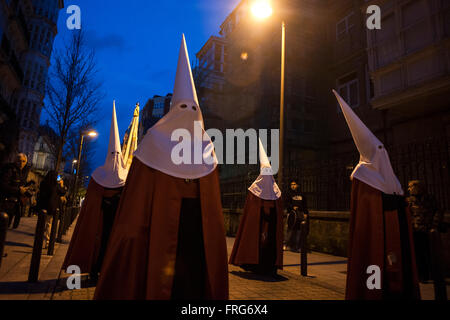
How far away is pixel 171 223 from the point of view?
2.77 m

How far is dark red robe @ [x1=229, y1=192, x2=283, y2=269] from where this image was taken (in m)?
6.10

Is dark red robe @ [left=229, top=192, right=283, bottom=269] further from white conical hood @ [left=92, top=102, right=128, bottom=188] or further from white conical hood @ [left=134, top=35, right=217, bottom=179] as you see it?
white conical hood @ [left=134, top=35, right=217, bottom=179]

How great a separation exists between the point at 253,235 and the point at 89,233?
3.20 meters

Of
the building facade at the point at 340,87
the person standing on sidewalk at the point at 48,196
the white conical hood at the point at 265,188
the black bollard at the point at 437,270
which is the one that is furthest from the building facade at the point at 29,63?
the black bollard at the point at 437,270

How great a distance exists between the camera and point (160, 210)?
276cm

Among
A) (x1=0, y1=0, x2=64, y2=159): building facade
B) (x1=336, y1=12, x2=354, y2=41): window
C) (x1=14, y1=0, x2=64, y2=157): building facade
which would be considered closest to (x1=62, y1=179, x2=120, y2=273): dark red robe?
(x1=336, y1=12, x2=354, y2=41): window

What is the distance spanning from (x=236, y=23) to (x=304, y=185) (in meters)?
24.8

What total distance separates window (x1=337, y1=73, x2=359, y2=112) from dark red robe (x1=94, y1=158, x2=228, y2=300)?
57.6 feet

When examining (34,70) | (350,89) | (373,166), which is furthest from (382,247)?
(34,70)

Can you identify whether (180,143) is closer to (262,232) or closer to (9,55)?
(262,232)

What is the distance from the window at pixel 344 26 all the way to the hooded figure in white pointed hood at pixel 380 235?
18.0 meters

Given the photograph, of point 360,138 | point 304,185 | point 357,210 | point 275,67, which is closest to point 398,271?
point 357,210

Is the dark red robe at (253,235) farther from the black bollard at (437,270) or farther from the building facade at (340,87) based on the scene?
the building facade at (340,87)

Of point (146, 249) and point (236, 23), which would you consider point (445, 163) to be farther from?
point (236, 23)
